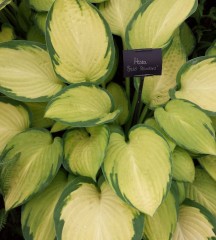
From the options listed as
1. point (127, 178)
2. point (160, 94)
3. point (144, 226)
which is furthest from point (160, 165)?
point (160, 94)

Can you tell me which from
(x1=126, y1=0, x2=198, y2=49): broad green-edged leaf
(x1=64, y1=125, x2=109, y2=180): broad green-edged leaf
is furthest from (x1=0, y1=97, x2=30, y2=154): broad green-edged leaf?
(x1=126, y1=0, x2=198, y2=49): broad green-edged leaf

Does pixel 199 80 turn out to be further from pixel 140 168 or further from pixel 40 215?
pixel 40 215

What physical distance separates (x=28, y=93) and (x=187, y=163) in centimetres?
52

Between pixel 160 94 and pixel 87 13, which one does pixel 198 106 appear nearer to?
pixel 160 94

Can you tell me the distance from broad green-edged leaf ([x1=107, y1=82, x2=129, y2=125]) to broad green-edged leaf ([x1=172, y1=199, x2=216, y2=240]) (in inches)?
14.2

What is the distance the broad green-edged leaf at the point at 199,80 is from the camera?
3.61 ft

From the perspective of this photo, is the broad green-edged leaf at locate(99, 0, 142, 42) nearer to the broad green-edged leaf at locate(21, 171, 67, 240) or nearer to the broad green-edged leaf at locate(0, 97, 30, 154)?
the broad green-edged leaf at locate(0, 97, 30, 154)

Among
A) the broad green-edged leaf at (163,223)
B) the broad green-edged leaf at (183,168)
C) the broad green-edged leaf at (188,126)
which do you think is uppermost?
the broad green-edged leaf at (188,126)

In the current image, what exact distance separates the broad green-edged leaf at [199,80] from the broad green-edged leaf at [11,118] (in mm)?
475

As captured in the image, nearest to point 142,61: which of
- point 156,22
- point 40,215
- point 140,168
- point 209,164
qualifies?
point 156,22

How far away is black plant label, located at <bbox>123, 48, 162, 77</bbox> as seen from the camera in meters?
0.99

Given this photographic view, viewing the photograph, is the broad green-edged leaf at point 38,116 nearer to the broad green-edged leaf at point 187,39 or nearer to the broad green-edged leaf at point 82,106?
the broad green-edged leaf at point 82,106

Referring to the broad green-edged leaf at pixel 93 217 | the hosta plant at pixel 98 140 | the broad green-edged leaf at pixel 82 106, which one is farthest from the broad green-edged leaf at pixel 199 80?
the broad green-edged leaf at pixel 93 217

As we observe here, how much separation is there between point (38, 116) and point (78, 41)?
0.98ft
